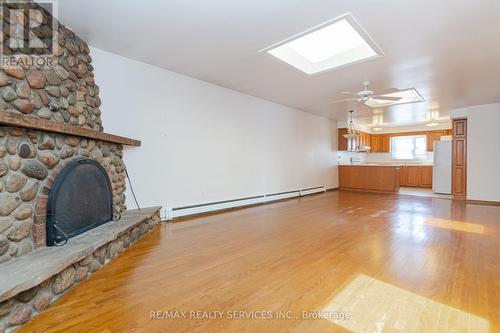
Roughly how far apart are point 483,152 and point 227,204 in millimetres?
6837

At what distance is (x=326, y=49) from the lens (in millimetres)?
3760

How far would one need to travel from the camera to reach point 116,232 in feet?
8.27

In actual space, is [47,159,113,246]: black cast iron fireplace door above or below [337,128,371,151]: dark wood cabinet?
below

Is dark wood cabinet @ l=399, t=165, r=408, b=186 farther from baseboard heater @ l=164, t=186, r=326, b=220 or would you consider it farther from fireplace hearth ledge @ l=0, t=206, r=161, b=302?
fireplace hearth ledge @ l=0, t=206, r=161, b=302

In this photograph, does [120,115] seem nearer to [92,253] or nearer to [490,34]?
[92,253]

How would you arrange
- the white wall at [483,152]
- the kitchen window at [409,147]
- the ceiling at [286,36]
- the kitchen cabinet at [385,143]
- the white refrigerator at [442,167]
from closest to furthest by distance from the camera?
1. the ceiling at [286,36]
2. the white wall at [483,152]
3. the white refrigerator at [442,167]
4. the kitchen window at [409,147]
5. the kitchen cabinet at [385,143]

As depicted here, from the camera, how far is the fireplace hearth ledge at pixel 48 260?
58.2 inches

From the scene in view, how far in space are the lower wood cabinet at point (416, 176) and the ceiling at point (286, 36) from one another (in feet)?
16.3

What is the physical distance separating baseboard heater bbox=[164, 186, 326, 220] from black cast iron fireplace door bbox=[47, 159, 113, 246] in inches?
51.8

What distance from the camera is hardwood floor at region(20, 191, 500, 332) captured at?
1.59 meters

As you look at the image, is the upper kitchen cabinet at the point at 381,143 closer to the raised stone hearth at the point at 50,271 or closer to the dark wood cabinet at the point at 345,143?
the dark wood cabinet at the point at 345,143

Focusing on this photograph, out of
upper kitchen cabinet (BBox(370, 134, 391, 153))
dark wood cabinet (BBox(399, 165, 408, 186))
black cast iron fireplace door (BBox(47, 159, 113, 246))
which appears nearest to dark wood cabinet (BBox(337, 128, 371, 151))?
upper kitchen cabinet (BBox(370, 134, 391, 153))

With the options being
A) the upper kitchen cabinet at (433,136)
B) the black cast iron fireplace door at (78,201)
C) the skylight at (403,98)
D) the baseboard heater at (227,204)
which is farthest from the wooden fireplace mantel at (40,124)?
the upper kitchen cabinet at (433,136)

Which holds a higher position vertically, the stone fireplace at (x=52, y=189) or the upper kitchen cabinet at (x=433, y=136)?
the upper kitchen cabinet at (x=433, y=136)
